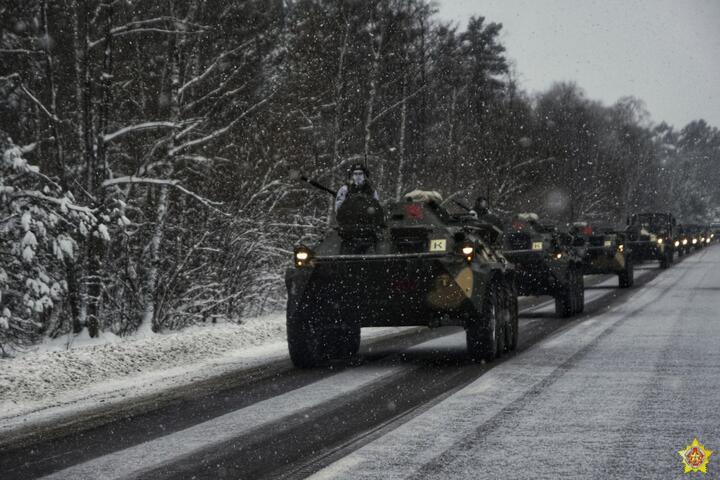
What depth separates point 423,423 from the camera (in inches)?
297

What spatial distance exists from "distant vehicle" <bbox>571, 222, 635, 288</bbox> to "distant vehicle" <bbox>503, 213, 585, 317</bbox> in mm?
8417

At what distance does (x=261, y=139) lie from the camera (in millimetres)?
18641

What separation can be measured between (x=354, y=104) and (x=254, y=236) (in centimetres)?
1157

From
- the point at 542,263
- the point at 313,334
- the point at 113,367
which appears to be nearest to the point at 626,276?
the point at 542,263

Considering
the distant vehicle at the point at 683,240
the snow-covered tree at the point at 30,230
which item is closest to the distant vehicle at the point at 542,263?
the snow-covered tree at the point at 30,230

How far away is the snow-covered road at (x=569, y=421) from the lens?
6055 mm

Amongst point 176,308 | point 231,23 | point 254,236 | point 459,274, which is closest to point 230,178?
point 254,236

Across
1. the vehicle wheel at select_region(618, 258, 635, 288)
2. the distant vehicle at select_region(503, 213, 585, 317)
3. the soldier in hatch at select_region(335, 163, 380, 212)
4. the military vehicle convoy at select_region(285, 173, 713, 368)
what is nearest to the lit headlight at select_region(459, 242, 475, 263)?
the military vehicle convoy at select_region(285, 173, 713, 368)

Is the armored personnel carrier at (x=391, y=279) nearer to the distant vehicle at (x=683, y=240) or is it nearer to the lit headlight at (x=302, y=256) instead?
the lit headlight at (x=302, y=256)

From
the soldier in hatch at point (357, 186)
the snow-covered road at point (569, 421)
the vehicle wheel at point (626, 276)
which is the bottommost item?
the snow-covered road at point (569, 421)

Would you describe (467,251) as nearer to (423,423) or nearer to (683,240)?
(423,423)

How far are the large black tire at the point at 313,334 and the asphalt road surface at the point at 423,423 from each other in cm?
28

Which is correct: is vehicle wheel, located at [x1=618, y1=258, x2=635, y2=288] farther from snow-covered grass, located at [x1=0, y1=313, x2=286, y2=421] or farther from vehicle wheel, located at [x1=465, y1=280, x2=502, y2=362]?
vehicle wheel, located at [x1=465, y1=280, x2=502, y2=362]

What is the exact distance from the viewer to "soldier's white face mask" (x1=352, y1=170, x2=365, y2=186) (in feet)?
39.4
